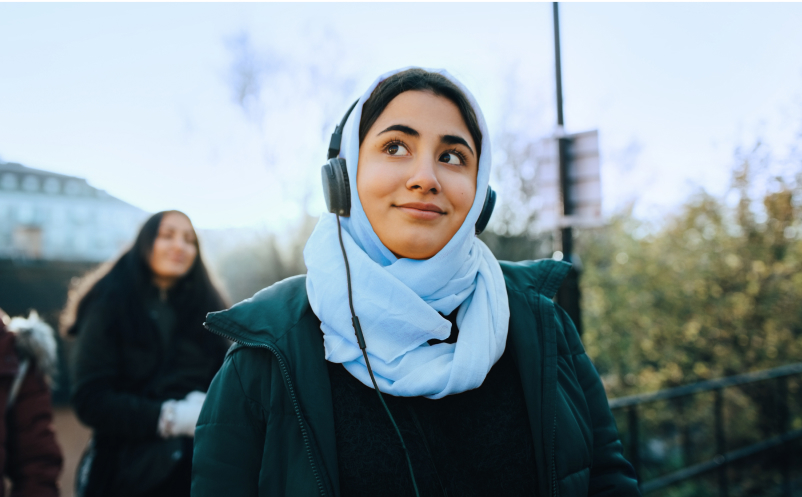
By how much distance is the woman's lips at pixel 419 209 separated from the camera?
1254mm

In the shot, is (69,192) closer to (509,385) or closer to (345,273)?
(345,273)

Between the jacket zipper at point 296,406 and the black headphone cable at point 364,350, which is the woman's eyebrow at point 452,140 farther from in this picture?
the jacket zipper at point 296,406

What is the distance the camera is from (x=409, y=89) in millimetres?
1342

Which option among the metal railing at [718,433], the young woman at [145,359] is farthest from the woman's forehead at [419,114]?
the metal railing at [718,433]

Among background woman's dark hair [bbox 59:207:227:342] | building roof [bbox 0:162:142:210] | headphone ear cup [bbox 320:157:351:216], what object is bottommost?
background woman's dark hair [bbox 59:207:227:342]

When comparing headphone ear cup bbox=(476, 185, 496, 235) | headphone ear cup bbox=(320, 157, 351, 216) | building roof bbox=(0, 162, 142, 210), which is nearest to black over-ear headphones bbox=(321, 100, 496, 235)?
headphone ear cup bbox=(320, 157, 351, 216)

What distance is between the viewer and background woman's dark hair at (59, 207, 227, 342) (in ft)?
7.66

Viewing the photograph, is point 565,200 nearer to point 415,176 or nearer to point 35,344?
point 415,176

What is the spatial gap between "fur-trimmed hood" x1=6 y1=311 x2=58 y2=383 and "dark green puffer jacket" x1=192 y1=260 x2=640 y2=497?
1.36m

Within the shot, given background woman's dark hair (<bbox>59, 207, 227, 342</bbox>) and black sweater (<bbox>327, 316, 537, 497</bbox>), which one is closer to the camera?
black sweater (<bbox>327, 316, 537, 497</bbox>)

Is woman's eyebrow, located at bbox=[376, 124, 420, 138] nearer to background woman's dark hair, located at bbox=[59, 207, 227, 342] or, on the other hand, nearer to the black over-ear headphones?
the black over-ear headphones

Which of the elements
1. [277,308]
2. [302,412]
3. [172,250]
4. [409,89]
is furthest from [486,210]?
[172,250]

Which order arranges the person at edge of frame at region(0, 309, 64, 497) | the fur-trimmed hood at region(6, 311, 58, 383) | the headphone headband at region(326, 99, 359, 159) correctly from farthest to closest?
the fur-trimmed hood at region(6, 311, 58, 383) → the person at edge of frame at region(0, 309, 64, 497) → the headphone headband at region(326, 99, 359, 159)

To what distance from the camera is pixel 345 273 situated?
1.33m
